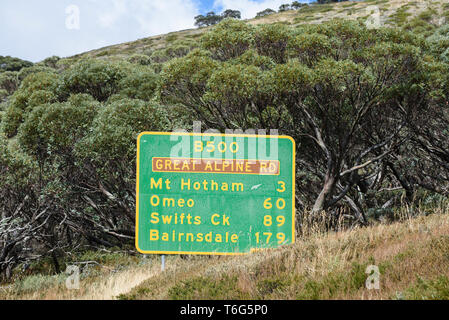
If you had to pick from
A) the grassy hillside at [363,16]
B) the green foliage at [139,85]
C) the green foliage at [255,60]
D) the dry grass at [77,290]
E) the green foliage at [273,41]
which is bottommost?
the dry grass at [77,290]

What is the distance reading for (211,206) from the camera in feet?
32.7

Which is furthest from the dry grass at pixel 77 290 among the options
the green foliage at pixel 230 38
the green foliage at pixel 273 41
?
the green foliage at pixel 273 41

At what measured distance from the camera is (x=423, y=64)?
16.5 m

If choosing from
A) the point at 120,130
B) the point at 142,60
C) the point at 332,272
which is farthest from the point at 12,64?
the point at 332,272

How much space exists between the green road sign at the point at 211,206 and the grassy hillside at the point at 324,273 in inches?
24.8

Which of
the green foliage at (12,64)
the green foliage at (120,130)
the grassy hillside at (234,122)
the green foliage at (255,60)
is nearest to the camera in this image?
the green foliage at (120,130)

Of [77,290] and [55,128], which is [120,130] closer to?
[55,128]

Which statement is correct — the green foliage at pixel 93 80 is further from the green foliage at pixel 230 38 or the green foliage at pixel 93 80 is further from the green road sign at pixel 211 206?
the green road sign at pixel 211 206

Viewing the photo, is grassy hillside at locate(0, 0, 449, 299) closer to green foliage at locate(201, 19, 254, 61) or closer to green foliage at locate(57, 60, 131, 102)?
green foliage at locate(201, 19, 254, 61)

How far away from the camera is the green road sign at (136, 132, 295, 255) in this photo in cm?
996

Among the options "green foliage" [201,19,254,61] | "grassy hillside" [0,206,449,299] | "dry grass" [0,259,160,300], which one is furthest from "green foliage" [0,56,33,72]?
"grassy hillside" [0,206,449,299]

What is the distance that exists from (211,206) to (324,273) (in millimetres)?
3538

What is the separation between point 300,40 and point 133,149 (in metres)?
7.63

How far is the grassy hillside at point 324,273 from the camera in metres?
6.35
